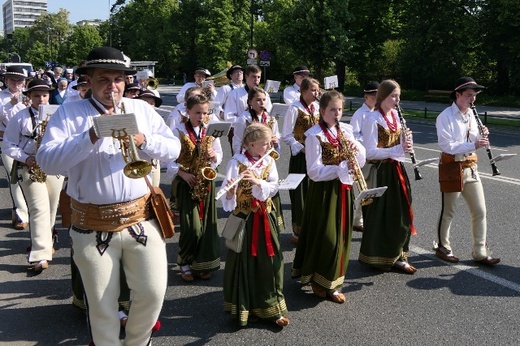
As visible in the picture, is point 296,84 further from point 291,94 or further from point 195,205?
point 195,205

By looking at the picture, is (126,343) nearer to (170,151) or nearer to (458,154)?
(170,151)

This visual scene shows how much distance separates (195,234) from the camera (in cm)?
591

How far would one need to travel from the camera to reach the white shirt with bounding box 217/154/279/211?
4668 millimetres

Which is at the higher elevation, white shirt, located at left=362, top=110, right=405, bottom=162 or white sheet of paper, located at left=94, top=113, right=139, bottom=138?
white sheet of paper, located at left=94, top=113, right=139, bottom=138

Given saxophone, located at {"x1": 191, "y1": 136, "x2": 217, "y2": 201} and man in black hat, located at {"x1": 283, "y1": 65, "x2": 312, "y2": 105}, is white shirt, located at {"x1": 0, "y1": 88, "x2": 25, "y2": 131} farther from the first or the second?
man in black hat, located at {"x1": 283, "y1": 65, "x2": 312, "y2": 105}

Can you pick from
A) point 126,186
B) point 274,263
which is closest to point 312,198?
point 274,263

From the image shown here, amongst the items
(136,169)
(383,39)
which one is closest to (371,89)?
(136,169)

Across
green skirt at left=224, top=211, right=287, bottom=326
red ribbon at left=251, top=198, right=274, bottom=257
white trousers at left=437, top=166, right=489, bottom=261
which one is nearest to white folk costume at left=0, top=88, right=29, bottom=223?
green skirt at left=224, top=211, right=287, bottom=326

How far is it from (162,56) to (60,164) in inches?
2736

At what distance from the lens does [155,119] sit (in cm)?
386

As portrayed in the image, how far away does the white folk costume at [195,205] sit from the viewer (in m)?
5.90

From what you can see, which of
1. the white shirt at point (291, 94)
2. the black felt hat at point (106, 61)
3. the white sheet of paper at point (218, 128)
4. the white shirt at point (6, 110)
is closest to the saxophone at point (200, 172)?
the white sheet of paper at point (218, 128)

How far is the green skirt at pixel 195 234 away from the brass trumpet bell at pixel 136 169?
267 cm

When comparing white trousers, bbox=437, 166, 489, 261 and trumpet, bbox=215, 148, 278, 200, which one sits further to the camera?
white trousers, bbox=437, 166, 489, 261
